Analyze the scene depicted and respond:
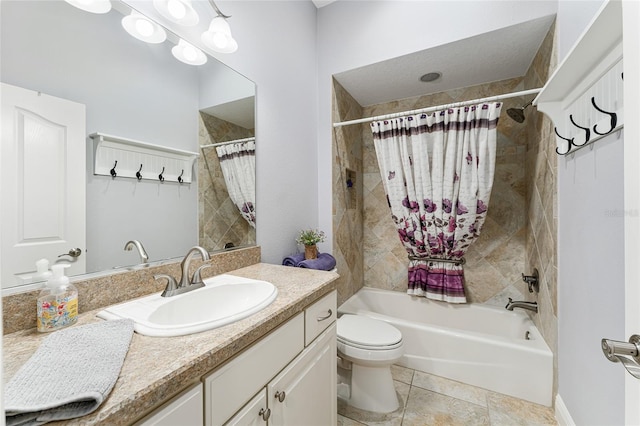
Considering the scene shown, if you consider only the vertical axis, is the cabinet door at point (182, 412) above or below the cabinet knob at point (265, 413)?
above

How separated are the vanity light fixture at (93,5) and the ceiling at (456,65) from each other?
5.07 ft

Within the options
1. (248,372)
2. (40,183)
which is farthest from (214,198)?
(248,372)

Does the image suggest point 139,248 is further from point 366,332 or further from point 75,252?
point 366,332

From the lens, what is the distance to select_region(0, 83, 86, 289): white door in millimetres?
728

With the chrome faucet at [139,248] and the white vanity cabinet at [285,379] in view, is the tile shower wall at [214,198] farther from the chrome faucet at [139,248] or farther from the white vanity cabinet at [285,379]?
the white vanity cabinet at [285,379]

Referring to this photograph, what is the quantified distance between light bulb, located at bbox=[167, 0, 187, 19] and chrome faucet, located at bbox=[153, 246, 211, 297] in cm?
94

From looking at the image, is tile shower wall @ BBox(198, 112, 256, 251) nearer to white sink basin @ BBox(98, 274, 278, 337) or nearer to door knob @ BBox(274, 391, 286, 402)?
white sink basin @ BBox(98, 274, 278, 337)

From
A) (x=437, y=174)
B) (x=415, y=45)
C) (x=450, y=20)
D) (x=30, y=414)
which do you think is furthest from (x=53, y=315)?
(x=450, y=20)

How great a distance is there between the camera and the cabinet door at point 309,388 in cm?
87

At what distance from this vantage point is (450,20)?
5.57ft

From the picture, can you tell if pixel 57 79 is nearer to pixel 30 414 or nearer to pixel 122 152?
pixel 122 152

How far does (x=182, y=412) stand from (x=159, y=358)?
0.41ft

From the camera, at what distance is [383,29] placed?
190 centimetres

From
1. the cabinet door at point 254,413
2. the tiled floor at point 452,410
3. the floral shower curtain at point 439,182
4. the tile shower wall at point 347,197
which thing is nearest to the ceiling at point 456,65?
the tile shower wall at point 347,197
